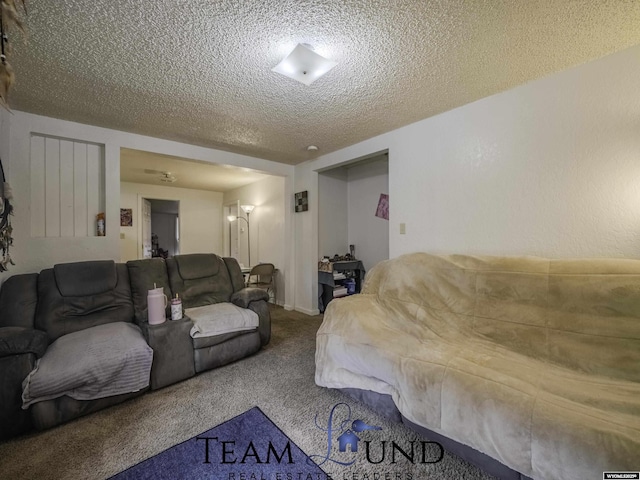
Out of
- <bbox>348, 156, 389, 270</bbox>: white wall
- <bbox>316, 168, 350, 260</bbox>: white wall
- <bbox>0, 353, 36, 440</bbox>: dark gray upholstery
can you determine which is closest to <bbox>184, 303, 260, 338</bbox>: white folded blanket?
<bbox>0, 353, 36, 440</bbox>: dark gray upholstery

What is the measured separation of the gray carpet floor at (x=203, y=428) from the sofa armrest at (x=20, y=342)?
1.62 feet

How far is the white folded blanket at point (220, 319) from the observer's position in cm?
225

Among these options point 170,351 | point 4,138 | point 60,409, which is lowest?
point 60,409

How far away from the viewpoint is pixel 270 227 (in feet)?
16.0

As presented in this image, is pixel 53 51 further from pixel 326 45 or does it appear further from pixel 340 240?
pixel 340 240

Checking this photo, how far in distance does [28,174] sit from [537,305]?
4129mm

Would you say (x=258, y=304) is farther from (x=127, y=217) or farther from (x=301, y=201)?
(x=127, y=217)

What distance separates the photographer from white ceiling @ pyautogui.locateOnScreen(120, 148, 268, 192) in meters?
3.90

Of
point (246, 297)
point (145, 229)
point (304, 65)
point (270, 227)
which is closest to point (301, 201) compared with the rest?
point (270, 227)

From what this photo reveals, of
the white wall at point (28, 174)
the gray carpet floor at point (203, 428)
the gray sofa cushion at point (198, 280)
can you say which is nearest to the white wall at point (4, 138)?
the white wall at point (28, 174)

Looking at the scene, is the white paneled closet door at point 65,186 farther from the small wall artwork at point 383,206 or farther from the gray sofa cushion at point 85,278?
the small wall artwork at point 383,206

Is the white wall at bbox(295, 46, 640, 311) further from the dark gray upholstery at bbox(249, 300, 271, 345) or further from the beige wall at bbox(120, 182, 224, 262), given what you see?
the beige wall at bbox(120, 182, 224, 262)

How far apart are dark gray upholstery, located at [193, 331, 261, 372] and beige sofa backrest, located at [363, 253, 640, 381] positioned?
51.9 inches

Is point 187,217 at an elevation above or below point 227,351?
above
